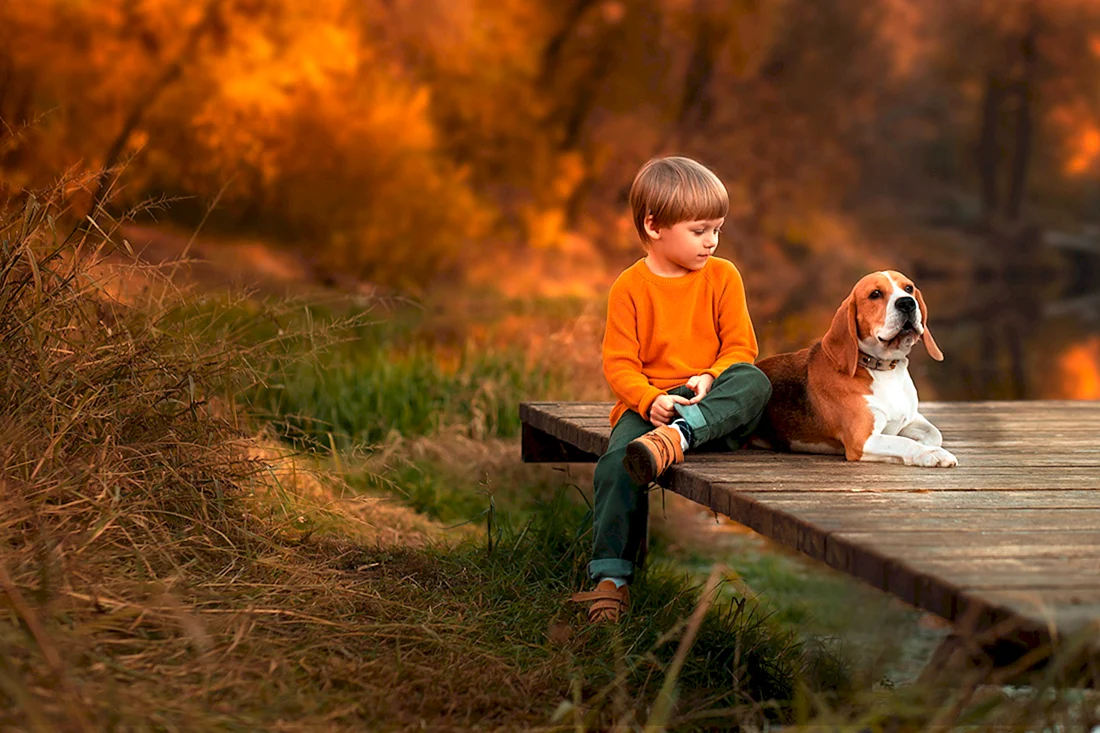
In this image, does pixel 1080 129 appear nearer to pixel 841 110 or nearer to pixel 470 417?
pixel 841 110

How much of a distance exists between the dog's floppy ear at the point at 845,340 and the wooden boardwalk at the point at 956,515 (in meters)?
0.27

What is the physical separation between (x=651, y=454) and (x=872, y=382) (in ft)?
2.25

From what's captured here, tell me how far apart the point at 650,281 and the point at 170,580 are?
1646 mm

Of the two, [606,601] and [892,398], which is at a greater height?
[892,398]

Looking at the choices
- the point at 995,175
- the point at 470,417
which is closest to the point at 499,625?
the point at 470,417

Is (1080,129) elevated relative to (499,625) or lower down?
elevated

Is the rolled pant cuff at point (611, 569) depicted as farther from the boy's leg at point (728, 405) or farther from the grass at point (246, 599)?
the boy's leg at point (728, 405)

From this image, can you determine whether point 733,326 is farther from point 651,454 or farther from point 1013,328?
point 1013,328

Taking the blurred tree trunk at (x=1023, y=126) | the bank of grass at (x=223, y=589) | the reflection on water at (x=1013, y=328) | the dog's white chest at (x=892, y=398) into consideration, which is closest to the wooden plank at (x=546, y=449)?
the bank of grass at (x=223, y=589)

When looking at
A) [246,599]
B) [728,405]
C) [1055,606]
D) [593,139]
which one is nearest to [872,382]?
[728,405]

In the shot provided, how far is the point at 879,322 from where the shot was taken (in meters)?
3.40

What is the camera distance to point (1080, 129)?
26.5 metres

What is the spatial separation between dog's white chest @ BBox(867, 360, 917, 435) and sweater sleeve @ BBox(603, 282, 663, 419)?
636 mm

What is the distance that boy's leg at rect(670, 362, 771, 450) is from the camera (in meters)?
3.51
